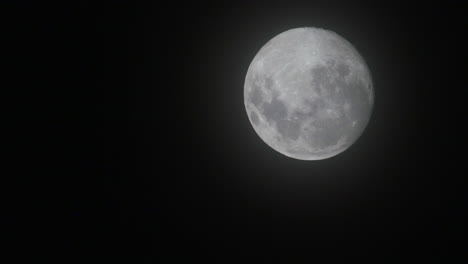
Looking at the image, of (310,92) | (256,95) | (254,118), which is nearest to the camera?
(310,92)

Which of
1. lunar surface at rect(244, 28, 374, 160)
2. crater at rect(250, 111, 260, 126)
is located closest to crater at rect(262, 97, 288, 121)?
lunar surface at rect(244, 28, 374, 160)

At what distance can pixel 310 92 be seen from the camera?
3166mm

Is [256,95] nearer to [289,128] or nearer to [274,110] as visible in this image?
[274,110]

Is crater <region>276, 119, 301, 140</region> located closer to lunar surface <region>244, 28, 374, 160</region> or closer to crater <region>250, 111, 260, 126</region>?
lunar surface <region>244, 28, 374, 160</region>

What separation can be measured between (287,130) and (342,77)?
1.93 feet

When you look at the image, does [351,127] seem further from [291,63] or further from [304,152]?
[291,63]

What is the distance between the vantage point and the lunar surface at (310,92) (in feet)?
10.4

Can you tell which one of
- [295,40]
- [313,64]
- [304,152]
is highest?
[295,40]

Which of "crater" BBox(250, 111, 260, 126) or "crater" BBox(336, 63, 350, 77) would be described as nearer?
"crater" BBox(336, 63, 350, 77)

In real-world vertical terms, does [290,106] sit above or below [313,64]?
below

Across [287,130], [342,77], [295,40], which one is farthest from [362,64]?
[287,130]

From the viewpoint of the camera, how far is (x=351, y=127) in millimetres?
3334

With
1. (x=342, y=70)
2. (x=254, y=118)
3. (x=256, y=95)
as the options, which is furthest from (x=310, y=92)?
(x=254, y=118)

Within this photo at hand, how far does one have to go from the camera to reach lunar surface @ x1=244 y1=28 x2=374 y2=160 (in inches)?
125
